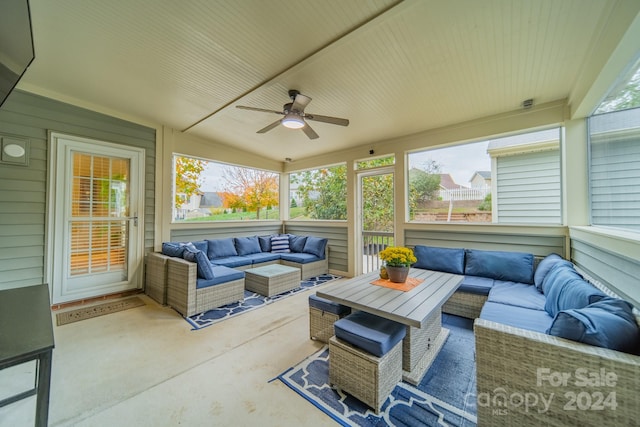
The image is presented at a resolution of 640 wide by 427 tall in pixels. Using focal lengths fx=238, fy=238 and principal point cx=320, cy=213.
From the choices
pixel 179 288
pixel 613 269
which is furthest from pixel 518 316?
pixel 179 288

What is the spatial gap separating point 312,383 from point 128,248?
147 inches

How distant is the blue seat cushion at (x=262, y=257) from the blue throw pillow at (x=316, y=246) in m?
0.68

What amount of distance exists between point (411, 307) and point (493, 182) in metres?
2.89

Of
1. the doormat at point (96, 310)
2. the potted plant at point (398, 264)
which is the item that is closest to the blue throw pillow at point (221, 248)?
the doormat at point (96, 310)

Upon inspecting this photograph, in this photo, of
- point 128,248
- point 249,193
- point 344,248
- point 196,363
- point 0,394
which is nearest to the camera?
point 0,394

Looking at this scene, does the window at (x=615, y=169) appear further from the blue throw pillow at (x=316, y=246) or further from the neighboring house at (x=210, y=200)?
the neighboring house at (x=210, y=200)

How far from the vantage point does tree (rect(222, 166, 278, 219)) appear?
17.6 feet

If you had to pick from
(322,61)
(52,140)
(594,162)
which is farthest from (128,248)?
(594,162)

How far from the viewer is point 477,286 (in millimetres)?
2891

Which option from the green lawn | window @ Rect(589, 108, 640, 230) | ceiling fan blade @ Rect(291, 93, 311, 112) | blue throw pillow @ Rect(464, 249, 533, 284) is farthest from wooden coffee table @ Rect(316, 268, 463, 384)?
the green lawn

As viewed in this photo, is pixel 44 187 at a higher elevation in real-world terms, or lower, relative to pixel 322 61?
lower

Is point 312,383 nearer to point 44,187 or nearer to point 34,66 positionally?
point 44,187

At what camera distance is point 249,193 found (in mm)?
5684

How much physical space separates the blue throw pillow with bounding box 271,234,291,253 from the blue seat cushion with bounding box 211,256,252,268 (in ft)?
2.97
